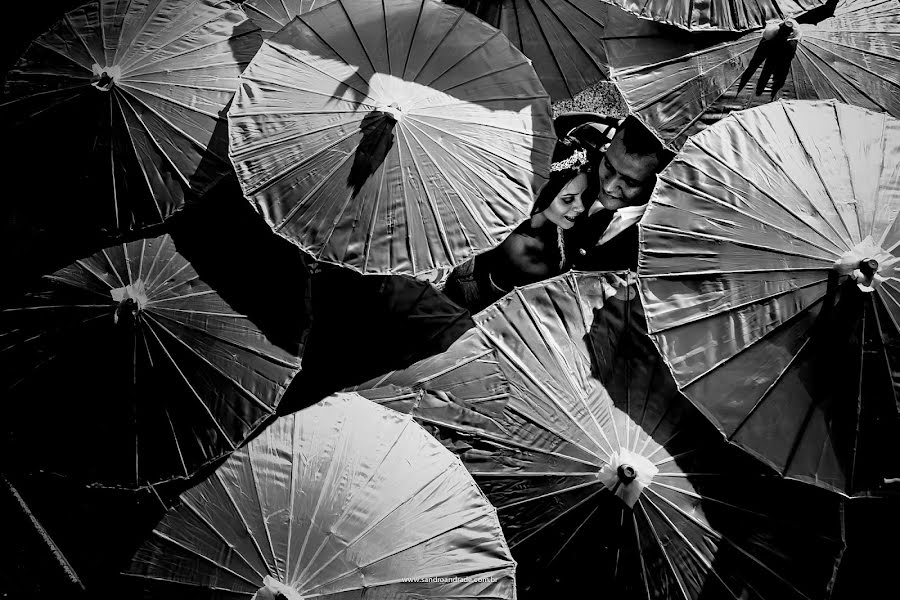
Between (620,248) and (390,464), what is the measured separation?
7.40 ft

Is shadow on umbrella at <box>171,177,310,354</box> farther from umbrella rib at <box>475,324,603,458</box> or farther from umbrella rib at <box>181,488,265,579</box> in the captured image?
umbrella rib at <box>475,324,603,458</box>

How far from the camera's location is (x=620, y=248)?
174 inches

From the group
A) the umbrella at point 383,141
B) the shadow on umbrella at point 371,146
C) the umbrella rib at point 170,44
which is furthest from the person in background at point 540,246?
the umbrella rib at point 170,44

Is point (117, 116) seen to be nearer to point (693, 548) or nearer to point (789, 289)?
point (789, 289)

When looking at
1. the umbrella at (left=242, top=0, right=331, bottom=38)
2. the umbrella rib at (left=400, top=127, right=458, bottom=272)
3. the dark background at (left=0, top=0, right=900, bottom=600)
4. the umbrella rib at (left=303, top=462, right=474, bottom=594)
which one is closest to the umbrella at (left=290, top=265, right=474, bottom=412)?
the dark background at (left=0, top=0, right=900, bottom=600)

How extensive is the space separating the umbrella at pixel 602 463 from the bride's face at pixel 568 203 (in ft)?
2.28

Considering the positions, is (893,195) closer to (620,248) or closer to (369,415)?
(620,248)

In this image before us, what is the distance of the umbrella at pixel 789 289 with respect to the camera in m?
2.92

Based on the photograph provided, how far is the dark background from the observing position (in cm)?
356

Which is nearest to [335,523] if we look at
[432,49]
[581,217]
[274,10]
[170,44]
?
[432,49]

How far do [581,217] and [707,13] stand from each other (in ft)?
4.58

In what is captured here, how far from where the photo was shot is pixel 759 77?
371 cm

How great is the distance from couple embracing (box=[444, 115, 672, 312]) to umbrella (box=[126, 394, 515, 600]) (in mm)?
1657

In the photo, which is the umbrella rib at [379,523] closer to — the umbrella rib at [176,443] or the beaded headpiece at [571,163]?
the umbrella rib at [176,443]
